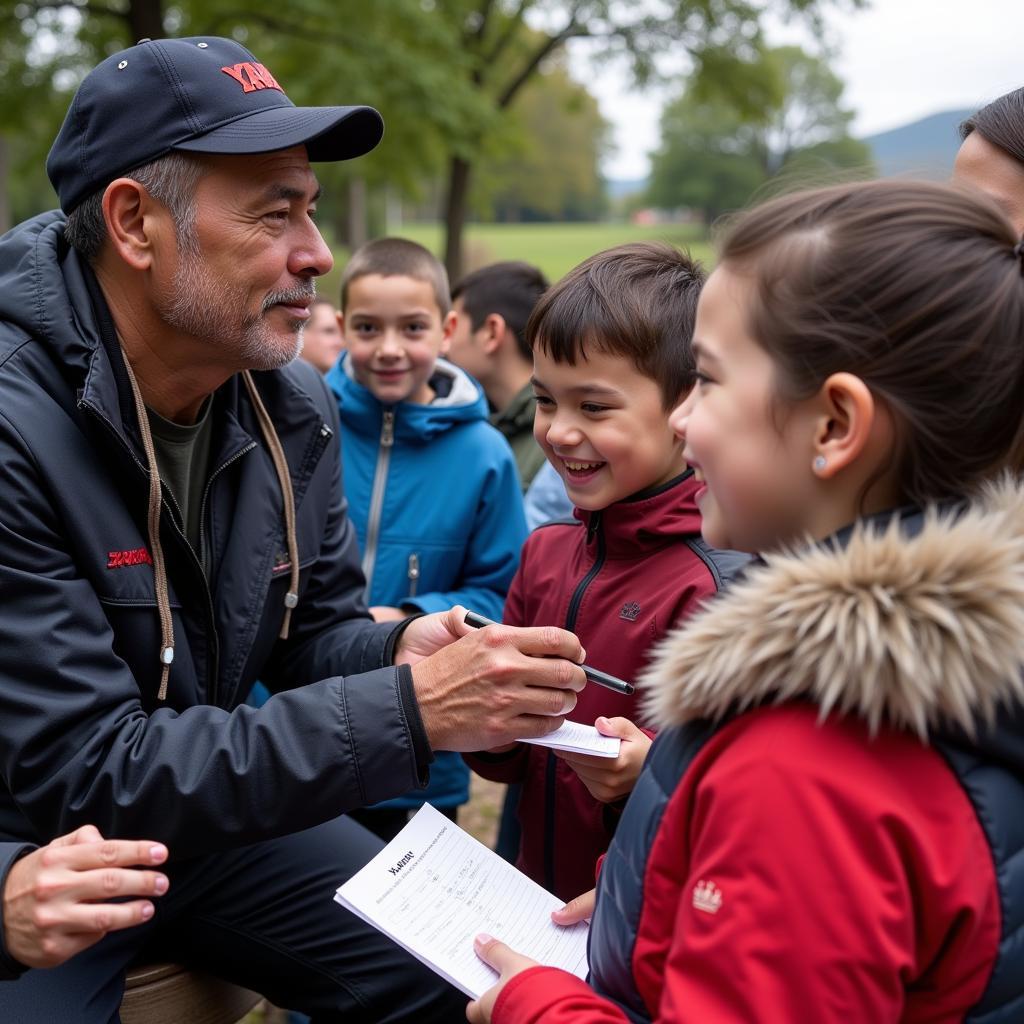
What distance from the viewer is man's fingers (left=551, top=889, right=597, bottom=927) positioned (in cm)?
183

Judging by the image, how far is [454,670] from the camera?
209cm

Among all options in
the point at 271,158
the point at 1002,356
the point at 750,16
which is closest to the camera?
the point at 1002,356

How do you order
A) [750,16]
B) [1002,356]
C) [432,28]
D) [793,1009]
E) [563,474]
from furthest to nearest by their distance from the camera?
[750,16] < [432,28] < [563,474] < [1002,356] < [793,1009]

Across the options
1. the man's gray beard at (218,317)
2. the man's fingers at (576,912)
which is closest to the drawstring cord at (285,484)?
the man's gray beard at (218,317)

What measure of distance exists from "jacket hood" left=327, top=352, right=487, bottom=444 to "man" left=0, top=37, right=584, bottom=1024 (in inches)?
25.7

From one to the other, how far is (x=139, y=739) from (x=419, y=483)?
159 cm

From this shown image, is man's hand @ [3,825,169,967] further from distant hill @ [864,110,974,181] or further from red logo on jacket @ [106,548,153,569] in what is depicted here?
distant hill @ [864,110,974,181]

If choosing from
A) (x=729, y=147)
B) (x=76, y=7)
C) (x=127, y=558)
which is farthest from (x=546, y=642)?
(x=729, y=147)

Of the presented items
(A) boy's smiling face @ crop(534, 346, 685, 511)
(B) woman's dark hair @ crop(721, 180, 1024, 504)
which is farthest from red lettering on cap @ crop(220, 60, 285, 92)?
(B) woman's dark hair @ crop(721, 180, 1024, 504)

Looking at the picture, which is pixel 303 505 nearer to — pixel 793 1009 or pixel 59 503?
pixel 59 503

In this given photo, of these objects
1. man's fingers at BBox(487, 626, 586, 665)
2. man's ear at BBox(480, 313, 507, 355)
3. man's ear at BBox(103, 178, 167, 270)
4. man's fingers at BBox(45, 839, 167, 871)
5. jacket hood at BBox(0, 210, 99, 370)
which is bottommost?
man's fingers at BBox(45, 839, 167, 871)

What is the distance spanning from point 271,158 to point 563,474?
3.38ft

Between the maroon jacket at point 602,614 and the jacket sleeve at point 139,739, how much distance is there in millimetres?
360

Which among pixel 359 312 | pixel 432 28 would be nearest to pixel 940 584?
pixel 359 312
